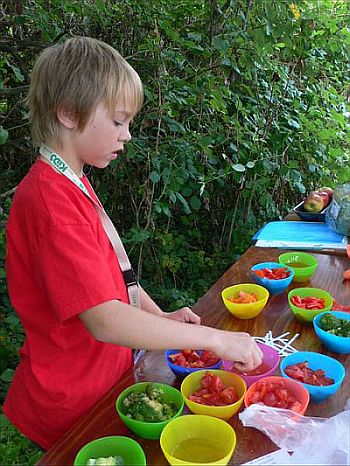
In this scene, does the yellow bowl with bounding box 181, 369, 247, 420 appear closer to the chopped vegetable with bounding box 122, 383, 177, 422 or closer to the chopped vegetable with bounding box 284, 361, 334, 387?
the chopped vegetable with bounding box 122, 383, 177, 422

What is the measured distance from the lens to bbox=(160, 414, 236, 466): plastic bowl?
106cm

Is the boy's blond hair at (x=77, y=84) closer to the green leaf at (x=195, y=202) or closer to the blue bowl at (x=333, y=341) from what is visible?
the blue bowl at (x=333, y=341)

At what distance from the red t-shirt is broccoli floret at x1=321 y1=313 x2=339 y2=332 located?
612mm

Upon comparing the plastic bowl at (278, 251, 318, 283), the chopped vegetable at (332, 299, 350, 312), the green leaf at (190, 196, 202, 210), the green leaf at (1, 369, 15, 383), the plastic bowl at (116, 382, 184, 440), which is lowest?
the green leaf at (1, 369, 15, 383)

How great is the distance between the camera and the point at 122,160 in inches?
135

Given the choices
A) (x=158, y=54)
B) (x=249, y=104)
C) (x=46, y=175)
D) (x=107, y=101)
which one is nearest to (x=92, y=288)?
(x=46, y=175)

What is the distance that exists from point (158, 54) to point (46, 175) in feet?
6.81

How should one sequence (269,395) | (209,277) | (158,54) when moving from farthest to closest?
(209,277) → (158,54) → (269,395)

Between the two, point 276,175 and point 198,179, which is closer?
point 198,179

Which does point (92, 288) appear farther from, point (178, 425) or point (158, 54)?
point (158, 54)

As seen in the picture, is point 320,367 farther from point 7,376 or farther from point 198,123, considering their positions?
point 198,123


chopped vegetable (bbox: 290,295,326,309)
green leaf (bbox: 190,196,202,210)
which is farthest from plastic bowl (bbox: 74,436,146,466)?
green leaf (bbox: 190,196,202,210)

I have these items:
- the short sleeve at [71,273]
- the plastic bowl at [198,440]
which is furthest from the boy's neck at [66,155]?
the plastic bowl at [198,440]

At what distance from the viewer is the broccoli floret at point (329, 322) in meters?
1.53
